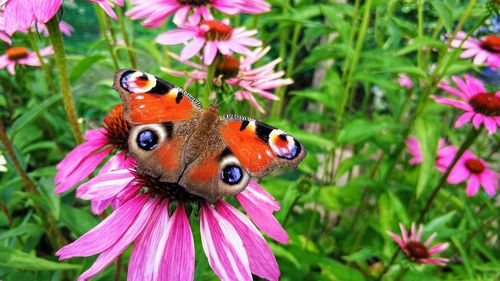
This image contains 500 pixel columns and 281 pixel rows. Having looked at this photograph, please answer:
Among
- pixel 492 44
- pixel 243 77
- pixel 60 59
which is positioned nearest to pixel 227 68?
pixel 243 77

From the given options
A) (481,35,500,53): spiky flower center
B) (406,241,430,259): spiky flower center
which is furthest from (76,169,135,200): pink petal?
(481,35,500,53): spiky flower center

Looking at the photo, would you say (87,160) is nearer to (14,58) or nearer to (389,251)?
(14,58)

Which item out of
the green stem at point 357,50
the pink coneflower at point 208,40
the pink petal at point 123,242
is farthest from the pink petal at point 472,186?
the pink petal at point 123,242

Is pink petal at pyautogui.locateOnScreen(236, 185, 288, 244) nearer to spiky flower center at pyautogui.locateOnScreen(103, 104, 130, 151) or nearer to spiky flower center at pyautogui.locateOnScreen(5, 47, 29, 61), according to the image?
spiky flower center at pyautogui.locateOnScreen(103, 104, 130, 151)

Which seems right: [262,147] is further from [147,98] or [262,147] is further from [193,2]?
[193,2]

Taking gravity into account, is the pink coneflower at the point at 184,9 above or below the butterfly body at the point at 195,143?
above

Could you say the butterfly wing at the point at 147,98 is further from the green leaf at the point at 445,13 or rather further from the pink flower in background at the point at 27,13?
the green leaf at the point at 445,13

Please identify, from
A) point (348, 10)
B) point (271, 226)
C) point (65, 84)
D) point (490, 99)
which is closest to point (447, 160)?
point (490, 99)

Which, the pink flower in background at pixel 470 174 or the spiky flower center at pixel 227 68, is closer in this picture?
the spiky flower center at pixel 227 68
